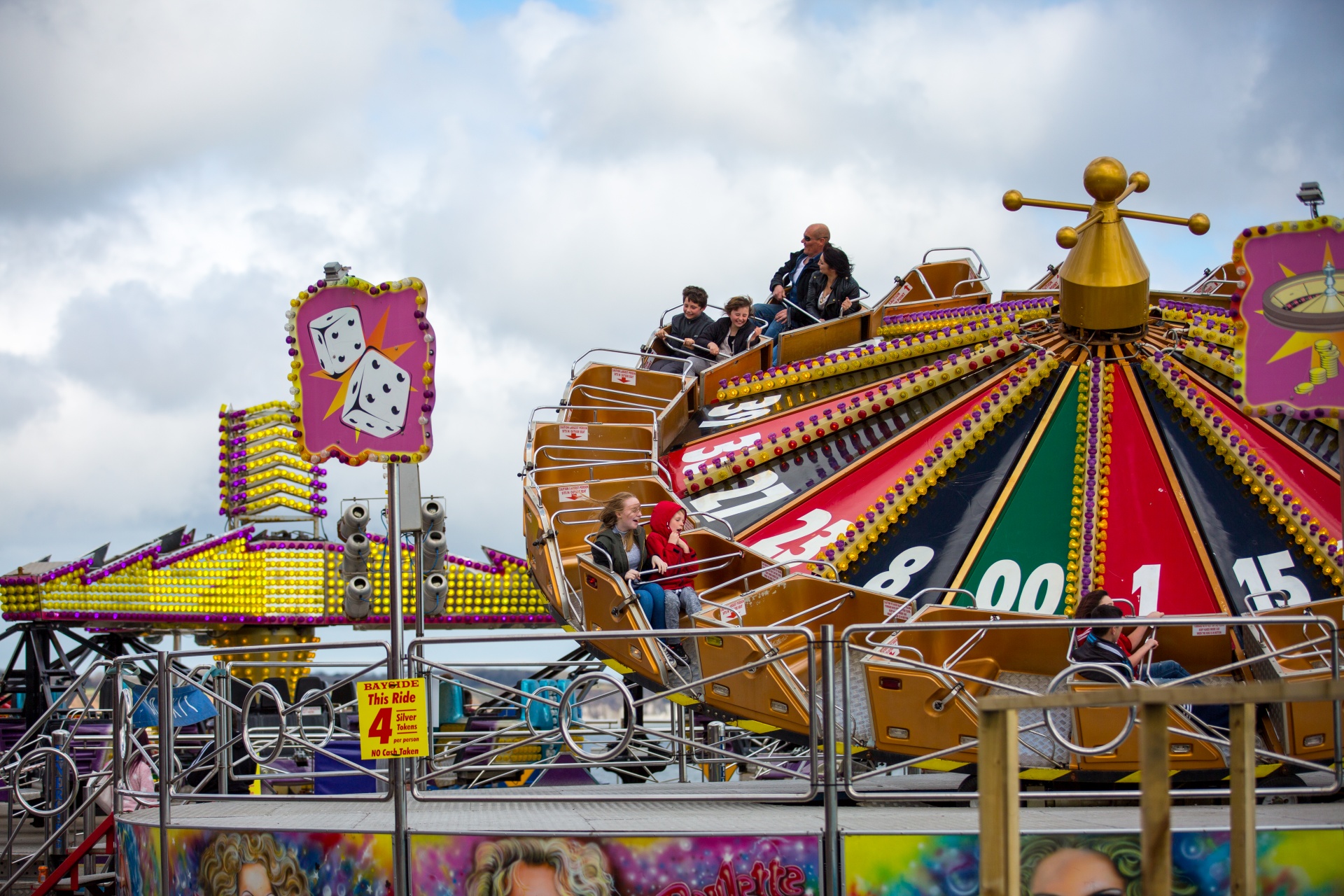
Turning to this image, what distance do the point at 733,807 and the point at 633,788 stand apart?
55 cm

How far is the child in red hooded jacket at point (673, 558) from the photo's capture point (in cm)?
977

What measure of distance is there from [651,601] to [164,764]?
129 inches

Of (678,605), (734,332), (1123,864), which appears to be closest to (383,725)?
(678,605)

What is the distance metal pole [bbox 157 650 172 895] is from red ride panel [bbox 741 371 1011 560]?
4.50 metres

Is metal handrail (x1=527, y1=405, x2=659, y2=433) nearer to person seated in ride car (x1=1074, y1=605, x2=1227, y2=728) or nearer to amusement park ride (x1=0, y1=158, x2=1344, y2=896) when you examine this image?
amusement park ride (x1=0, y1=158, x2=1344, y2=896)

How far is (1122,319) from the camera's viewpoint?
37.3 feet

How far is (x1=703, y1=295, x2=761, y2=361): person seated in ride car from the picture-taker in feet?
47.2

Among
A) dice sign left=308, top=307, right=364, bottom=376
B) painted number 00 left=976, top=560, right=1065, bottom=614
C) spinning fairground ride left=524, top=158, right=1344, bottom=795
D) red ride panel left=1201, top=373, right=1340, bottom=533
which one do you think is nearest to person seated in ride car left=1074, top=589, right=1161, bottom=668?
spinning fairground ride left=524, top=158, right=1344, bottom=795

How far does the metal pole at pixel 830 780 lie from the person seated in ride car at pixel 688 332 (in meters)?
7.92

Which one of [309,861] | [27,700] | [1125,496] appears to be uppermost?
[1125,496]

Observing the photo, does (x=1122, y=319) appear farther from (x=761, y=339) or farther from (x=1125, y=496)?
(x=761, y=339)

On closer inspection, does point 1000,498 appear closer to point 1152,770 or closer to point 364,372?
point 364,372

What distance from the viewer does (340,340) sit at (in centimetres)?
752

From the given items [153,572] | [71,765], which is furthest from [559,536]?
[153,572]
